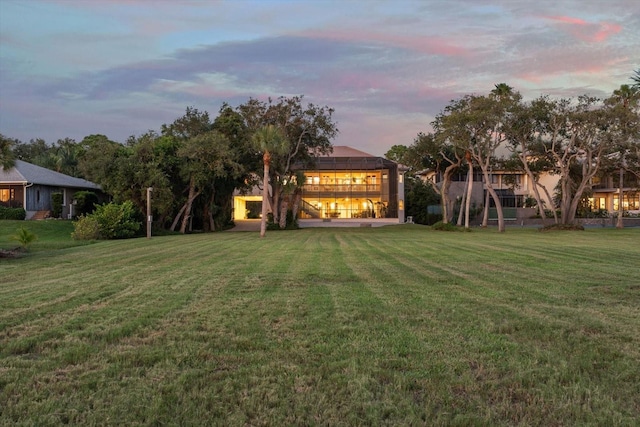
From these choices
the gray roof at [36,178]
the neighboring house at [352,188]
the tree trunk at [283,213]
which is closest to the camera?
the gray roof at [36,178]

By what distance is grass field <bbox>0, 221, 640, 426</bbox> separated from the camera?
372cm

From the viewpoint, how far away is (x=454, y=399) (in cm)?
391

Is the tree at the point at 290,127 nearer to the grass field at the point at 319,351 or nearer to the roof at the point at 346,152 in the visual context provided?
the roof at the point at 346,152

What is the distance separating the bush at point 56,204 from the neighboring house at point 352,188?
25.1m

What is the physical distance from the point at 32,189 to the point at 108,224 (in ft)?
42.1

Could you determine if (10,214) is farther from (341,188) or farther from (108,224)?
(341,188)

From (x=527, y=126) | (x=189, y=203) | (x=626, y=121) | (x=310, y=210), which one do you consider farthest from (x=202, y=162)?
(x=626, y=121)

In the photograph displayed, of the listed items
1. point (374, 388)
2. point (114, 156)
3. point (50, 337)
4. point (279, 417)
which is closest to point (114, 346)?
point (50, 337)

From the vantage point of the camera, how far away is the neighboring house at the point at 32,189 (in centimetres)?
3459

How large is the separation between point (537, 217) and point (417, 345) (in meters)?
55.1

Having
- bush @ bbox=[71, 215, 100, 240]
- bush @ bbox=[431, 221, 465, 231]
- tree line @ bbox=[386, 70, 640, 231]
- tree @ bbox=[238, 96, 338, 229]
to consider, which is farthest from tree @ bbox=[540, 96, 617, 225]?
bush @ bbox=[71, 215, 100, 240]

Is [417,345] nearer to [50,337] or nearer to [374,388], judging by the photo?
[374,388]

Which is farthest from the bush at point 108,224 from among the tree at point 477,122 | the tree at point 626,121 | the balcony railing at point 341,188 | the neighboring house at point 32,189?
the tree at point 626,121

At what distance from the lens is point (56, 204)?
36125 mm
